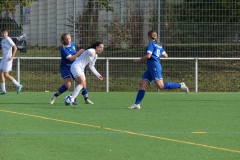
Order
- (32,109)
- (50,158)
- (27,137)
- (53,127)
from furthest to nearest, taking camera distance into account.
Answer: (32,109) < (53,127) < (27,137) < (50,158)

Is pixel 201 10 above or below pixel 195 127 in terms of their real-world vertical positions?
above

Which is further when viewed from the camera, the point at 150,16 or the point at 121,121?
the point at 150,16

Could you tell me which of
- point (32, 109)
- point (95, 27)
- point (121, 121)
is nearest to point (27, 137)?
point (121, 121)

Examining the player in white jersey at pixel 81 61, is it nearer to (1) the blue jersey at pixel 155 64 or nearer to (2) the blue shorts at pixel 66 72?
(2) the blue shorts at pixel 66 72

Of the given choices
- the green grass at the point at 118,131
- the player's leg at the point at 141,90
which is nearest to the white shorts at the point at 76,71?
the green grass at the point at 118,131

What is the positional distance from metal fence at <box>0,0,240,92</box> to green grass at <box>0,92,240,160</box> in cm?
598

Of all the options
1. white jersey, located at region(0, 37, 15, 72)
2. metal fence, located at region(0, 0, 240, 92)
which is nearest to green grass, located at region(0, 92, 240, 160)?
white jersey, located at region(0, 37, 15, 72)

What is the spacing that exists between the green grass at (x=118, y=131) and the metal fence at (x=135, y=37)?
5.98m

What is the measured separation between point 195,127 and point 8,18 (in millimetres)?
13542

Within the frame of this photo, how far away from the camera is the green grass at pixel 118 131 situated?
916 centimetres

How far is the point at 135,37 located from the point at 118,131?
13.0 meters

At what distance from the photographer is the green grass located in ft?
30.0

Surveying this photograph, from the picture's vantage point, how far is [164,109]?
1579 centimetres

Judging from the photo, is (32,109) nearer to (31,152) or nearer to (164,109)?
(164,109)
